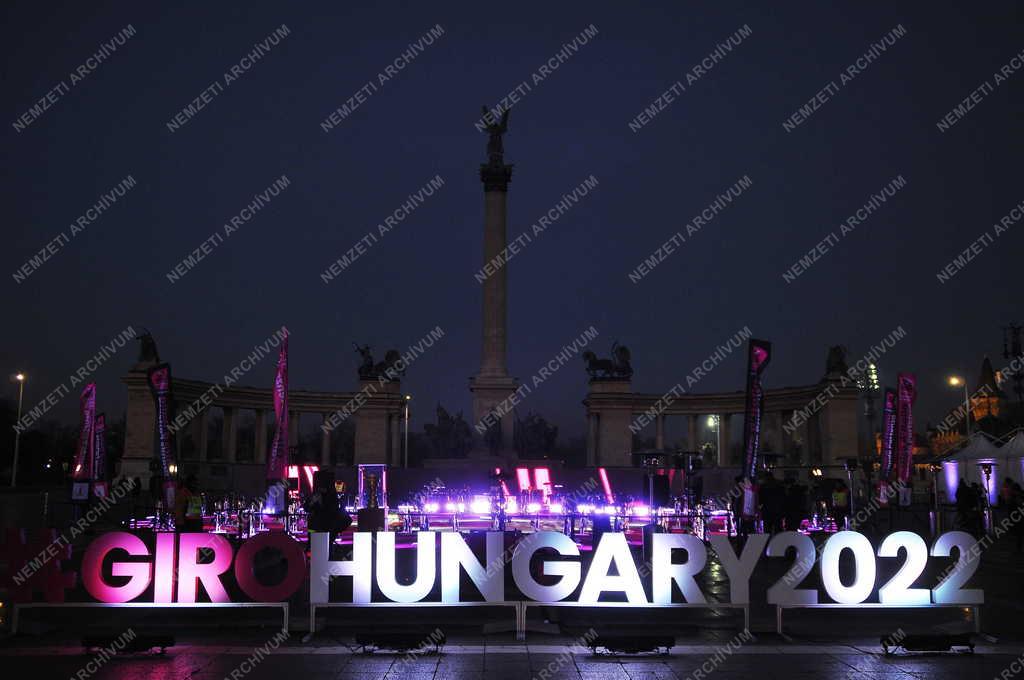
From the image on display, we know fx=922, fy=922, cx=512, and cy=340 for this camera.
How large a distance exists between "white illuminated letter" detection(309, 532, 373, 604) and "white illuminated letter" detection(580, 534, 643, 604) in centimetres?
322

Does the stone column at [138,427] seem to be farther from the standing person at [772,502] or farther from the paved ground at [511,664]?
the paved ground at [511,664]

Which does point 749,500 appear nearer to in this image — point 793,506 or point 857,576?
point 793,506

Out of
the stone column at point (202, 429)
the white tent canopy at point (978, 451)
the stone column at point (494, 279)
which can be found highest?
the stone column at point (494, 279)

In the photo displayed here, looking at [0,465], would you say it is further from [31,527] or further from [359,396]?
[31,527]

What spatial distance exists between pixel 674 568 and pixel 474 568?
2.95 m

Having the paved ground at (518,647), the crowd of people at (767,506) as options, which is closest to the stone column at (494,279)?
the crowd of people at (767,506)

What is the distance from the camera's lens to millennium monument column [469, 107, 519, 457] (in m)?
56.4

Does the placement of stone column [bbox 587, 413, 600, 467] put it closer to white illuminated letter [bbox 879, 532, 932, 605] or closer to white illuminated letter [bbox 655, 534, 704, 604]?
white illuminated letter [bbox 879, 532, 932, 605]

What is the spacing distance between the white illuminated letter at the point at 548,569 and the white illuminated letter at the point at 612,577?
235 millimetres

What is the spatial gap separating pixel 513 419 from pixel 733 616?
42.4 meters

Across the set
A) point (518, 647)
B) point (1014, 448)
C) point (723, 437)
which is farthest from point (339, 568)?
point (723, 437)

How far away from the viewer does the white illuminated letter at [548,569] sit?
1346 centimetres

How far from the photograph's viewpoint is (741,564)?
13633 millimetres

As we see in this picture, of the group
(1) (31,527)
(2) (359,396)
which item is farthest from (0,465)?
(1) (31,527)
